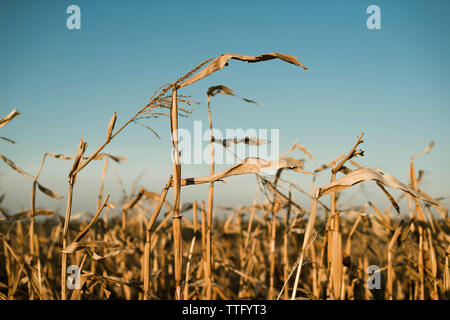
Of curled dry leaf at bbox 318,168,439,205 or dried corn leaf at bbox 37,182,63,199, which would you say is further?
dried corn leaf at bbox 37,182,63,199

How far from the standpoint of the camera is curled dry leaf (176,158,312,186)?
111 cm

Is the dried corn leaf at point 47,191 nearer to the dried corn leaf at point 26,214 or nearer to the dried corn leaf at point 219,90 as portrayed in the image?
the dried corn leaf at point 26,214

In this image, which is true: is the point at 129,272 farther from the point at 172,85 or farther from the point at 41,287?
the point at 172,85

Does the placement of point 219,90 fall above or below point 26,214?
above

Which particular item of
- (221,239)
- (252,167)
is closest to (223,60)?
(252,167)

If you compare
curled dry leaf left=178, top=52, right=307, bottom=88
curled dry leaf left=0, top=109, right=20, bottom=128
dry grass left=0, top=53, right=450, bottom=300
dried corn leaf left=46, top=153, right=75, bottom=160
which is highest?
curled dry leaf left=178, top=52, right=307, bottom=88

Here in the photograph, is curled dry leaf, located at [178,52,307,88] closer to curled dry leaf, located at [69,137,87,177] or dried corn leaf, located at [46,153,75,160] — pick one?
curled dry leaf, located at [69,137,87,177]

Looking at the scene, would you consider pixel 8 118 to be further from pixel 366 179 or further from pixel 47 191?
pixel 366 179

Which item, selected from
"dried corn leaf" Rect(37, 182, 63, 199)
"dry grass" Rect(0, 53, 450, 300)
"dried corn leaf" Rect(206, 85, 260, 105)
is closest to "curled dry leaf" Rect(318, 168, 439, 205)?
"dry grass" Rect(0, 53, 450, 300)

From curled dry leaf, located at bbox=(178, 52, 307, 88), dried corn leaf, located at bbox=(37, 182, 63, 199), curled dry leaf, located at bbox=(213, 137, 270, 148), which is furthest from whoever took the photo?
dried corn leaf, located at bbox=(37, 182, 63, 199)

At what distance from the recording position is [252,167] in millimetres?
1125

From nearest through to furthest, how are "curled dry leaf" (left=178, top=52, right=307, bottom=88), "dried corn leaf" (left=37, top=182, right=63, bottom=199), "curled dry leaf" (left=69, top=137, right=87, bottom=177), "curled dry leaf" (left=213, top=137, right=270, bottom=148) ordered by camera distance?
1. "curled dry leaf" (left=178, top=52, right=307, bottom=88)
2. "curled dry leaf" (left=69, top=137, right=87, bottom=177)
3. "curled dry leaf" (left=213, top=137, right=270, bottom=148)
4. "dried corn leaf" (left=37, top=182, right=63, bottom=199)
